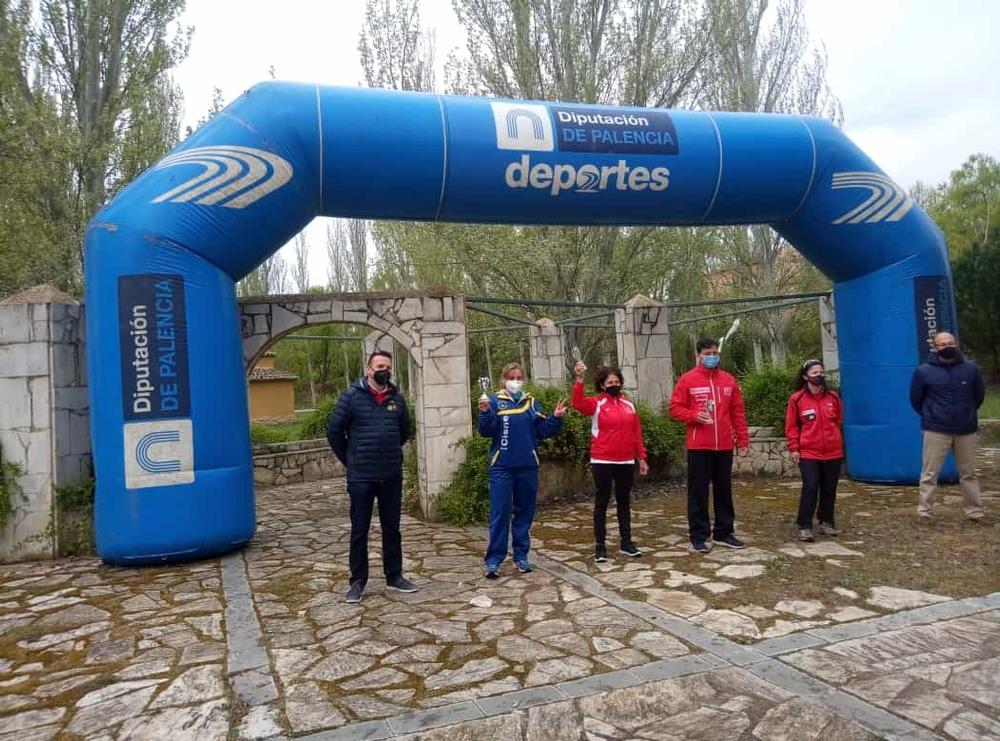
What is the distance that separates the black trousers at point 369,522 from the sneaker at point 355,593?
0.03 meters

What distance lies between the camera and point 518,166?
687 centimetres

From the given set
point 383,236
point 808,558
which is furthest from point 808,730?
point 383,236

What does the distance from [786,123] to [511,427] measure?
4.90m

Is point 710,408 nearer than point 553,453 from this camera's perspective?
Yes

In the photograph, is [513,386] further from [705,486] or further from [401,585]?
[705,486]

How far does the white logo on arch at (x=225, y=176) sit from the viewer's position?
608 cm

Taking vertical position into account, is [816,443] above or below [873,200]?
below

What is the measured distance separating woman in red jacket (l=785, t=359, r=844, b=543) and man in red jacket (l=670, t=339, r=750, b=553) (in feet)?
1.92

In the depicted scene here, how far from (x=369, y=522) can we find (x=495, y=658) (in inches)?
65.5

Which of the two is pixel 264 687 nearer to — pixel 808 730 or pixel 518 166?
pixel 808 730

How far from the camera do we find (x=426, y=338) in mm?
7902

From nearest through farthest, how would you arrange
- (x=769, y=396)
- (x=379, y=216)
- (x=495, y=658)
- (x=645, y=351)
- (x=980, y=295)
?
(x=495, y=658) < (x=379, y=216) < (x=645, y=351) < (x=769, y=396) < (x=980, y=295)

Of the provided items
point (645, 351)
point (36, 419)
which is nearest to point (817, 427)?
point (645, 351)

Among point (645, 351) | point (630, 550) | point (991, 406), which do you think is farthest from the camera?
point (991, 406)
